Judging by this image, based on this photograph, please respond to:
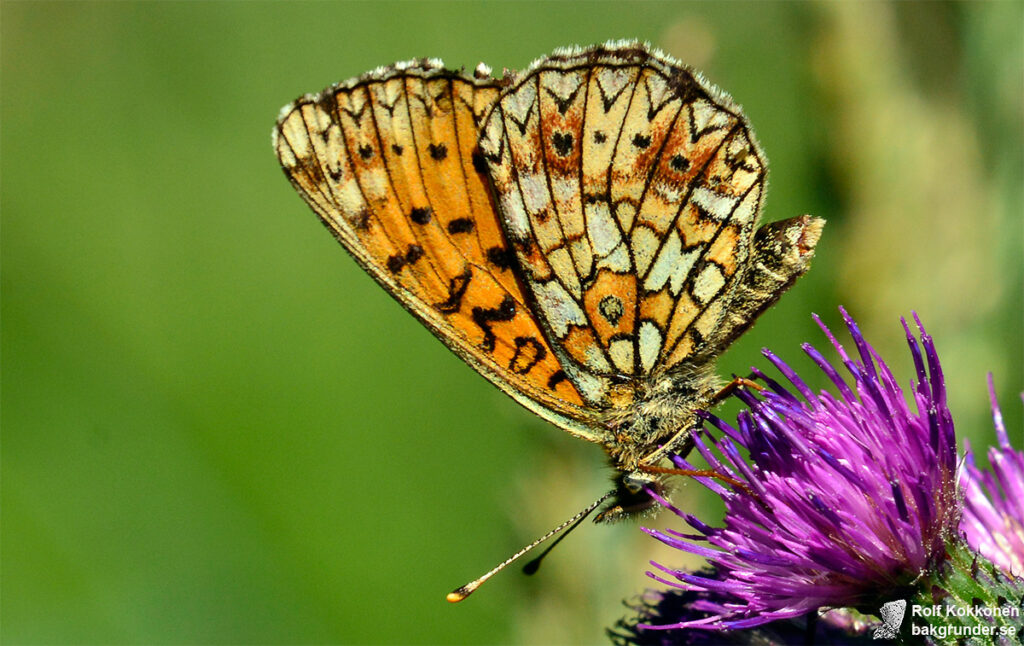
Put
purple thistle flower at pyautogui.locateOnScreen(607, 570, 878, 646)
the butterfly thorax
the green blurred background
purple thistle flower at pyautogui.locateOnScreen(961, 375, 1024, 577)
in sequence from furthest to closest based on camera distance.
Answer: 1. the green blurred background
2. the butterfly thorax
3. purple thistle flower at pyautogui.locateOnScreen(961, 375, 1024, 577)
4. purple thistle flower at pyautogui.locateOnScreen(607, 570, 878, 646)

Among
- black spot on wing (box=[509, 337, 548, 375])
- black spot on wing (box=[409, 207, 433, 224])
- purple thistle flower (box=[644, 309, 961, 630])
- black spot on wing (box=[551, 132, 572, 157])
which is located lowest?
purple thistle flower (box=[644, 309, 961, 630])

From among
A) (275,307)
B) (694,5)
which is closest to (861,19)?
(694,5)

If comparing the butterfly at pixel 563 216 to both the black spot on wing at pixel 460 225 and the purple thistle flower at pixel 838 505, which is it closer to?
the black spot on wing at pixel 460 225

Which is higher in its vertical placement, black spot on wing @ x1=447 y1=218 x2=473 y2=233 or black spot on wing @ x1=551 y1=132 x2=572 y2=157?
black spot on wing @ x1=551 y1=132 x2=572 y2=157

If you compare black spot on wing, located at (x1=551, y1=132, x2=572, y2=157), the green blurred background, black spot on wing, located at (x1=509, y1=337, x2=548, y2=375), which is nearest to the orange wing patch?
black spot on wing, located at (x1=509, y1=337, x2=548, y2=375)

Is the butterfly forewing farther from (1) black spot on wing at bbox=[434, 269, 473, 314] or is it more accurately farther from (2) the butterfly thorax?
(1) black spot on wing at bbox=[434, 269, 473, 314]

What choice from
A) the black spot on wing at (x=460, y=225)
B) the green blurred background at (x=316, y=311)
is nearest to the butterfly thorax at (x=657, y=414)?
the green blurred background at (x=316, y=311)

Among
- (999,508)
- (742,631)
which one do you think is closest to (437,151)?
(742,631)
